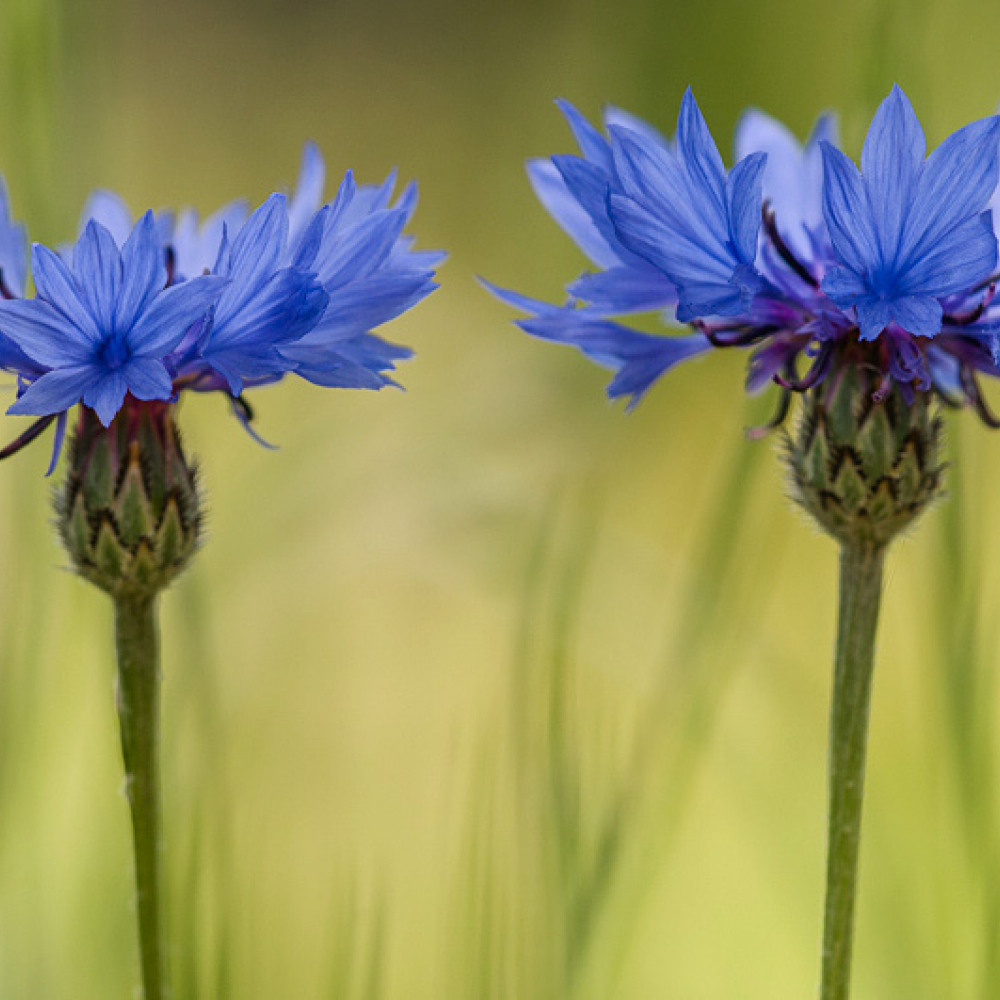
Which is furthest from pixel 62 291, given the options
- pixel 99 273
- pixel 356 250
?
pixel 356 250

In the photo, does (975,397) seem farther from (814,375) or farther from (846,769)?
(846,769)

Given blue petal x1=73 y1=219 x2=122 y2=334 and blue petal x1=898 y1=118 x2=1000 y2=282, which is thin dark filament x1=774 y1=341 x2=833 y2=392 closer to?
blue petal x1=898 y1=118 x2=1000 y2=282

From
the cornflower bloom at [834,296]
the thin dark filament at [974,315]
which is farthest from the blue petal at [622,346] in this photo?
the thin dark filament at [974,315]

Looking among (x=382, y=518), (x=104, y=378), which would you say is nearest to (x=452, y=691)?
(x=382, y=518)

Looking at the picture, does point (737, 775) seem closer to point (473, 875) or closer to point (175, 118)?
point (473, 875)

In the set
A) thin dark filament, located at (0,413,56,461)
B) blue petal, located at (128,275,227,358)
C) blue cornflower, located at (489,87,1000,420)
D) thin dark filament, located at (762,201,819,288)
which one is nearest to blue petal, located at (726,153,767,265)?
blue cornflower, located at (489,87,1000,420)

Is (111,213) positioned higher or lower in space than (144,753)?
higher
